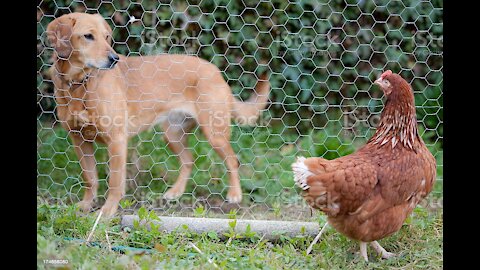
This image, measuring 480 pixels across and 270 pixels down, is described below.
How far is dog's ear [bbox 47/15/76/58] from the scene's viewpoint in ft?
11.7

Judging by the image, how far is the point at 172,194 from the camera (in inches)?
167

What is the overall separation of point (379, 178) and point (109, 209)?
4.88ft

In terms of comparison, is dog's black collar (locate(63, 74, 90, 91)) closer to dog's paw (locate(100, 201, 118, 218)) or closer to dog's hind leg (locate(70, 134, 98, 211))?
dog's hind leg (locate(70, 134, 98, 211))

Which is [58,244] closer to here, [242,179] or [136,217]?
[136,217]

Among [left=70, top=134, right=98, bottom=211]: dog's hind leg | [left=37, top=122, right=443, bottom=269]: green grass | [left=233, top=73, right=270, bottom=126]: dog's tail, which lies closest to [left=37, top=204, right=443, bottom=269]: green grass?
[left=37, top=122, right=443, bottom=269]: green grass

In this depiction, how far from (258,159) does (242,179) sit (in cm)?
21

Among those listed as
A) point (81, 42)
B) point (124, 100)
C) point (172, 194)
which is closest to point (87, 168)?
point (124, 100)

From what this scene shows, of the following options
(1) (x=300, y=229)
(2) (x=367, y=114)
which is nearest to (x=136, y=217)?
(1) (x=300, y=229)

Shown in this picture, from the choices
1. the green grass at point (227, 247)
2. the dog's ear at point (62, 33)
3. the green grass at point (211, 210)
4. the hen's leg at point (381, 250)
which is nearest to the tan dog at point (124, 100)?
the dog's ear at point (62, 33)

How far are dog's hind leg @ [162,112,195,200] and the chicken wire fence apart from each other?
7 centimetres

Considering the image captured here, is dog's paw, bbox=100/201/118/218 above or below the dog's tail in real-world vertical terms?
below

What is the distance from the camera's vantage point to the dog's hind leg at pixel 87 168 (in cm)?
390

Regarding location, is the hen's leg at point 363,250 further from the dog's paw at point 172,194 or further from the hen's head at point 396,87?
the dog's paw at point 172,194

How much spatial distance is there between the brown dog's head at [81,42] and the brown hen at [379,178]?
1.22 meters
